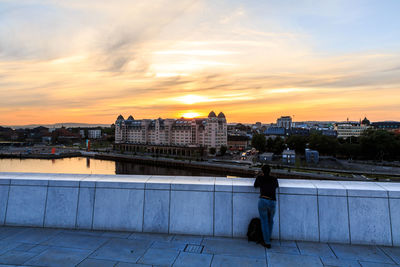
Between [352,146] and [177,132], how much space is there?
59002 millimetres

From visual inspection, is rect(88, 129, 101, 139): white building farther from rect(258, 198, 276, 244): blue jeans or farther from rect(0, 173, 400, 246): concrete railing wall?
rect(258, 198, 276, 244): blue jeans

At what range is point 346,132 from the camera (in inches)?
4665

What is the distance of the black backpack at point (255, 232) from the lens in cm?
458

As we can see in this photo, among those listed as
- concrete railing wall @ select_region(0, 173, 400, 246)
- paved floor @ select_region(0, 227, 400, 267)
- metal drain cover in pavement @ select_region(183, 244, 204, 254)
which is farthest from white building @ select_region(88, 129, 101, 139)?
metal drain cover in pavement @ select_region(183, 244, 204, 254)

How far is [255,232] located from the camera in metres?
4.59

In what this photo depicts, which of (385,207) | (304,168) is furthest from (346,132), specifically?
(385,207)

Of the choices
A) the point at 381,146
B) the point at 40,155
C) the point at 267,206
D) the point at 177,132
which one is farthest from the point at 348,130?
the point at 267,206

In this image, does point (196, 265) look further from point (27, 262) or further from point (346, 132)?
point (346, 132)

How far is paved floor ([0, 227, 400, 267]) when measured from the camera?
381cm

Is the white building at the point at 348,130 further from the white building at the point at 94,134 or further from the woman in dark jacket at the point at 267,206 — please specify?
the white building at the point at 94,134

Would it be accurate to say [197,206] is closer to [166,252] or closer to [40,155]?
[166,252]

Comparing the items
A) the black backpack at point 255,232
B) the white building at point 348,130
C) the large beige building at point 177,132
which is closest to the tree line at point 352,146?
the large beige building at point 177,132

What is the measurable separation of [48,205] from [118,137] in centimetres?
12261

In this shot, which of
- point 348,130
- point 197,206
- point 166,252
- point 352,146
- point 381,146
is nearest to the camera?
point 166,252
